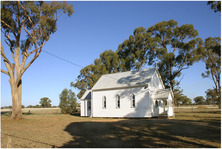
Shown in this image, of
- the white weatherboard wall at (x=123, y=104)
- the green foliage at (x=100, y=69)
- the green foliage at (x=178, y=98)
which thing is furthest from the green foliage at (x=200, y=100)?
the white weatherboard wall at (x=123, y=104)

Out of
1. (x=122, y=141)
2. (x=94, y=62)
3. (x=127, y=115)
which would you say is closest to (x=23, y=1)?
(x=127, y=115)

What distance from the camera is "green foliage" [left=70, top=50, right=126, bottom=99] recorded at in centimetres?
4869

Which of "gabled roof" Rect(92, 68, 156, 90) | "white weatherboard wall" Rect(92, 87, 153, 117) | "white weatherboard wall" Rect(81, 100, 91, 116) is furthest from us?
"white weatherboard wall" Rect(81, 100, 91, 116)

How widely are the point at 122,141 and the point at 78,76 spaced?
146 feet

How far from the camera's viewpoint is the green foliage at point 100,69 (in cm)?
4869

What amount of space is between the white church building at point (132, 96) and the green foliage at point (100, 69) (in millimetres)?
16290

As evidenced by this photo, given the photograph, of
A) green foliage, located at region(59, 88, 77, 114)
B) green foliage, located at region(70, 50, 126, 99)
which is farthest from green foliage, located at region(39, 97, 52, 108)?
green foliage, located at region(59, 88, 77, 114)

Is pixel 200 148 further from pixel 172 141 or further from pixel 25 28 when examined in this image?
pixel 25 28

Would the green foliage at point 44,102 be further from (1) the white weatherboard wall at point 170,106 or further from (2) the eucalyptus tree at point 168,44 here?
(1) the white weatherboard wall at point 170,106

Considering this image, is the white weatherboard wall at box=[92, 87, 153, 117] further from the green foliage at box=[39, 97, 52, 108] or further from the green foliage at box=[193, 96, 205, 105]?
the green foliage at box=[193, 96, 205, 105]

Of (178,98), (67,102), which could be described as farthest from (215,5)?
(178,98)

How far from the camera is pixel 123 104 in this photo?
27.5m

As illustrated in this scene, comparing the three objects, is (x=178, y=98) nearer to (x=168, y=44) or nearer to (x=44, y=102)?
(x=168, y=44)

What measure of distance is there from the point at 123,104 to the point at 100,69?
23565mm
